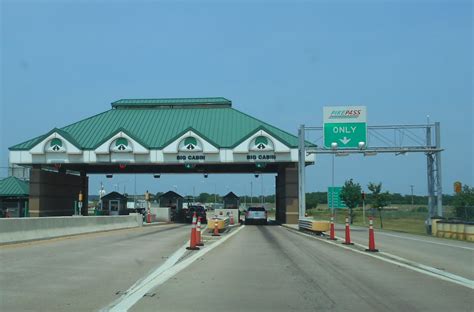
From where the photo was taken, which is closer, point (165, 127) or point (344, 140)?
point (344, 140)

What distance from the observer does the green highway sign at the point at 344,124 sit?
130ft

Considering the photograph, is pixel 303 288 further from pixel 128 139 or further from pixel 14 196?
pixel 14 196

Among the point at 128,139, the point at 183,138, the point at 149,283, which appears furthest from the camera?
the point at 183,138

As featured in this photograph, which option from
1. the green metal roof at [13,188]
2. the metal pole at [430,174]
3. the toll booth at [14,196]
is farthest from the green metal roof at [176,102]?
the metal pole at [430,174]

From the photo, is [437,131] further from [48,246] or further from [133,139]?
[48,246]

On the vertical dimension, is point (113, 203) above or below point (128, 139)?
below

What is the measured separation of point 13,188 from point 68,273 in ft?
164

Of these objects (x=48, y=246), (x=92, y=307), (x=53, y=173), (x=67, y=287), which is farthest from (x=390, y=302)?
(x=53, y=173)

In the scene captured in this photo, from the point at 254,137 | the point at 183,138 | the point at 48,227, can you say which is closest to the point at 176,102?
the point at 183,138

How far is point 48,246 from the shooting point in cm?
1934

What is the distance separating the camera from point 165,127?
176ft

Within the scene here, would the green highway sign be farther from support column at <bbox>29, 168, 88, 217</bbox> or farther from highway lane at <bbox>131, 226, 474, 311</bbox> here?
support column at <bbox>29, 168, 88, 217</bbox>

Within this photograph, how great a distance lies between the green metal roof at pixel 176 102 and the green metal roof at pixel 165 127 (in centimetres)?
51

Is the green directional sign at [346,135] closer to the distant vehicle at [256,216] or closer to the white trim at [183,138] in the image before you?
the white trim at [183,138]
